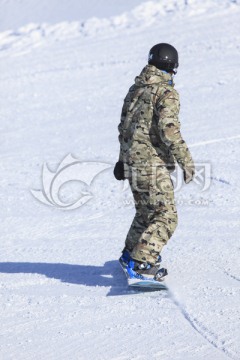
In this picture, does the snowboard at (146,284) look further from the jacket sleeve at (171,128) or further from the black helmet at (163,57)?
the black helmet at (163,57)

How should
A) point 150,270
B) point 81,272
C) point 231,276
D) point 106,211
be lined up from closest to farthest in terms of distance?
point 150,270 < point 231,276 < point 81,272 < point 106,211

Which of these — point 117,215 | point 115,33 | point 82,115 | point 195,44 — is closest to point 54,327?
point 117,215

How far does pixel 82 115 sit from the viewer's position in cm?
1203

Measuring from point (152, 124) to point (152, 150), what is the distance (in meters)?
0.19

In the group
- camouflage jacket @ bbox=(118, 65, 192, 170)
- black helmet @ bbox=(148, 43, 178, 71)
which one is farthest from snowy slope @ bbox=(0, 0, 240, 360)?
black helmet @ bbox=(148, 43, 178, 71)

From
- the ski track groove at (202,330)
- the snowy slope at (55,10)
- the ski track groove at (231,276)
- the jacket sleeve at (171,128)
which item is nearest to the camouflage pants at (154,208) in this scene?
the jacket sleeve at (171,128)

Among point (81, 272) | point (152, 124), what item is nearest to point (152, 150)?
point (152, 124)

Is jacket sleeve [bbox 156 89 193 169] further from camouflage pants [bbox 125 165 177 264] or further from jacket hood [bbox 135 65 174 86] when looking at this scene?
camouflage pants [bbox 125 165 177 264]

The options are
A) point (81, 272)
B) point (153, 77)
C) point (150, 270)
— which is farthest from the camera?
point (81, 272)

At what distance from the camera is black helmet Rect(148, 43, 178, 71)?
553cm

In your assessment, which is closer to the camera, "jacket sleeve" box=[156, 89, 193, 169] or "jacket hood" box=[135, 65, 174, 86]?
"jacket sleeve" box=[156, 89, 193, 169]

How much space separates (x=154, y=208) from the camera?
568 centimetres

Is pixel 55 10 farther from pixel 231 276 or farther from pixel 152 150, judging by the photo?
pixel 231 276

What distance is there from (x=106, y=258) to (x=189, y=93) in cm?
615
